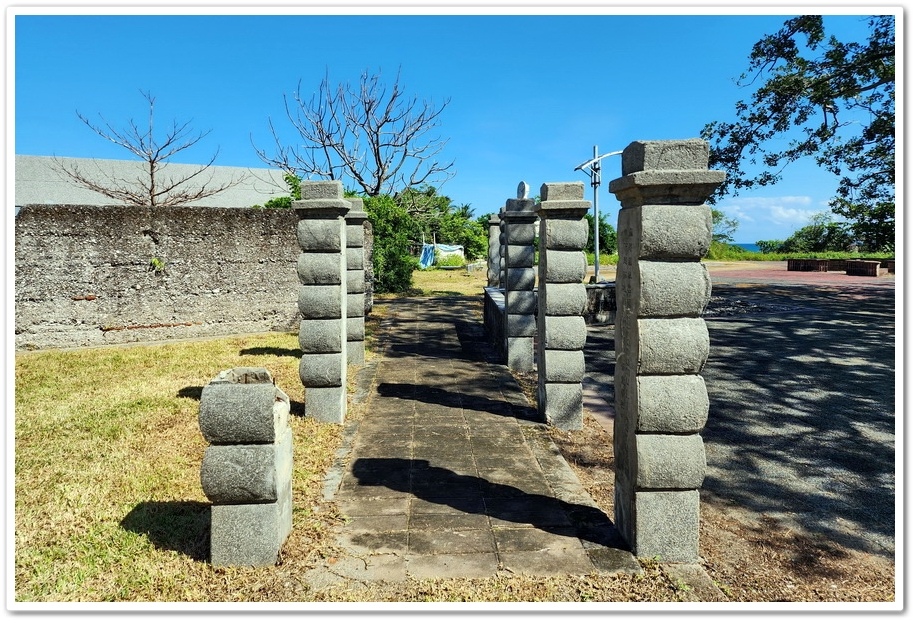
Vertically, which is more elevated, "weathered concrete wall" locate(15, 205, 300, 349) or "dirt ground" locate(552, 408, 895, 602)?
"weathered concrete wall" locate(15, 205, 300, 349)

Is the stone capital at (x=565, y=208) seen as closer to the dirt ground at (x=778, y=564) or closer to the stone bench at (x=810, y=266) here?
the dirt ground at (x=778, y=564)

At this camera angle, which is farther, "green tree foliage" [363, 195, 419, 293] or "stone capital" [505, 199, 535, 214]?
"green tree foliage" [363, 195, 419, 293]

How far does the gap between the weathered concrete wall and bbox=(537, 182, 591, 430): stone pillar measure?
734 cm

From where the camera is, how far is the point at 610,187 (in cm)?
359

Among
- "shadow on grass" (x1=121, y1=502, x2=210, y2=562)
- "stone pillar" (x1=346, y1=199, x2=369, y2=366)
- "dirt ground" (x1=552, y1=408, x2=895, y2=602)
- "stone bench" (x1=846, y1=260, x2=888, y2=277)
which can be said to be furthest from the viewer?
"stone bench" (x1=846, y1=260, x2=888, y2=277)

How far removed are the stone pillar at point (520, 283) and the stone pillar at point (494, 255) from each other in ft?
21.1

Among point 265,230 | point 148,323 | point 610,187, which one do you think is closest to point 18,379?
point 148,323

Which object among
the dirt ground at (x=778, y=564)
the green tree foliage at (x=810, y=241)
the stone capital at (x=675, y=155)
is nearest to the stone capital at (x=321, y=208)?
the stone capital at (x=675, y=155)

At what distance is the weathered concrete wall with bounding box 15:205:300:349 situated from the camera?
985 centimetres

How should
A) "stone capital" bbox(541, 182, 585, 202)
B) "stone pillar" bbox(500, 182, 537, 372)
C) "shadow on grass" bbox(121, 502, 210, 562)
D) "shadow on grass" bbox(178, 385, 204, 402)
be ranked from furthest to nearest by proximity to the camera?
1. "stone pillar" bbox(500, 182, 537, 372)
2. "shadow on grass" bbox(178, 385, 204, 402)
3. "stone capital" bbox(541, 182, 585, 202)
4. "shadow on grass" bbox(121, 502, 210, 562)

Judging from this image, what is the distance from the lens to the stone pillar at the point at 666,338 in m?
3.24

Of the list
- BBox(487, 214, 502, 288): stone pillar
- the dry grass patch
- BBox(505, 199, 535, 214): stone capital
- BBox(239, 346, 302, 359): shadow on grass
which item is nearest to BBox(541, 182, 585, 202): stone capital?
BBox(505, 199, 535, 214): stone capital

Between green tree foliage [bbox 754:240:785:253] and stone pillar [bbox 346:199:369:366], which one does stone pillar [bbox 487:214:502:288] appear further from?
green tree foliage [bbox 754:240:785:253]

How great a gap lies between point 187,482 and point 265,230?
25.7 ft
